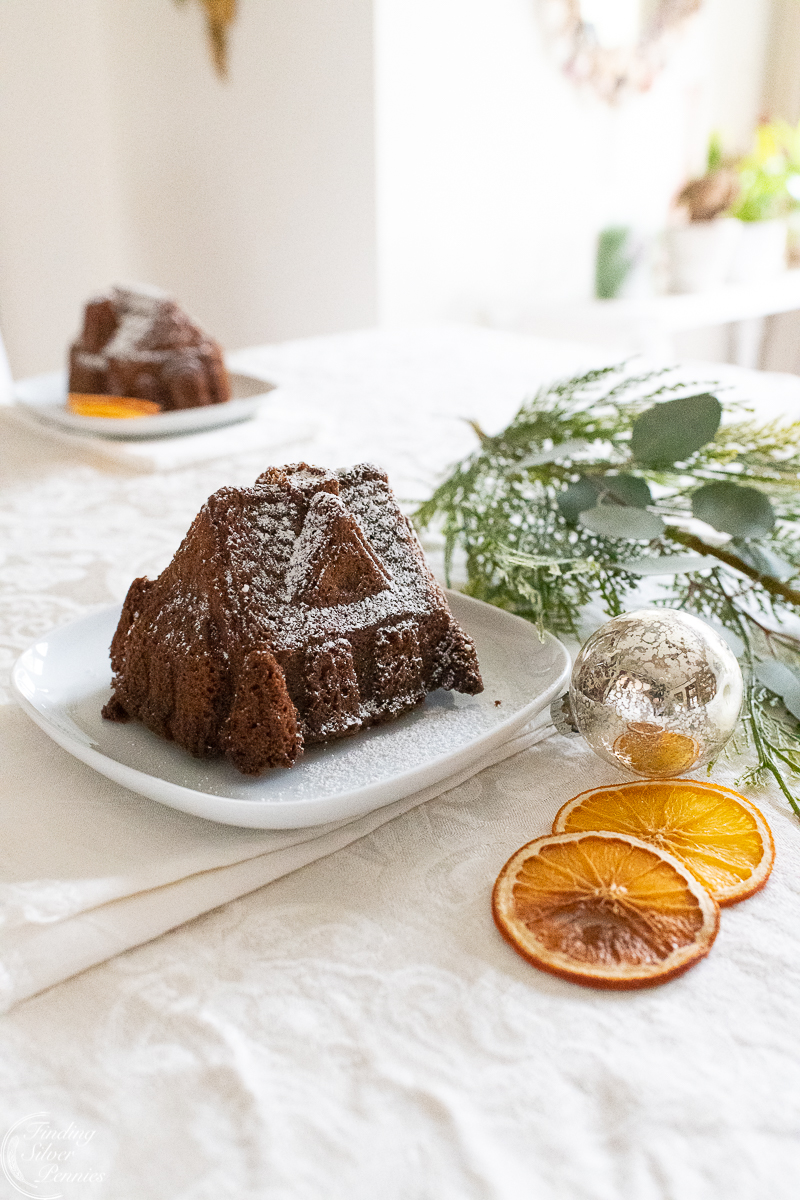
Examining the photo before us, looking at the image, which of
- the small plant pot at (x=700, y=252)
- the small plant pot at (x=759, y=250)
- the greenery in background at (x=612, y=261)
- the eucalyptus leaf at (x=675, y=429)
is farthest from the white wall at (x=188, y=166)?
the eucalyptus leaf at (x=675, y=429)

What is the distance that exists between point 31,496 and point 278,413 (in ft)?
1.53

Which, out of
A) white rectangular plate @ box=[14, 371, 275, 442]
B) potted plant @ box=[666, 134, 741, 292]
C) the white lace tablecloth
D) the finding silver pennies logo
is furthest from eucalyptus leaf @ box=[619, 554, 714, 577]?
potted plant @ box=[666, 134, 741, 292]

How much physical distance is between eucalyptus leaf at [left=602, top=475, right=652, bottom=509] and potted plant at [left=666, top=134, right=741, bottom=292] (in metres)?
2.97

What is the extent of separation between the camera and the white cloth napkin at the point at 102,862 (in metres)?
0.53

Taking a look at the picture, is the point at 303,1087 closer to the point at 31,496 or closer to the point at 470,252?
the point at 31,496

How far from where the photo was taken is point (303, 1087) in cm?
46

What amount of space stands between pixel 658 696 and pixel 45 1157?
42 cm

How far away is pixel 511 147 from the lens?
3.46 meters

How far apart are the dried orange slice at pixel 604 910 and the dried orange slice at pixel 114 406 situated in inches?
48.1

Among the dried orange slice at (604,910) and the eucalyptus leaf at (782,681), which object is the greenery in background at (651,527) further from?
the dried orange slice at (604,910)

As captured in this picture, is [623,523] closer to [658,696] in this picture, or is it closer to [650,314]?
[658,696]

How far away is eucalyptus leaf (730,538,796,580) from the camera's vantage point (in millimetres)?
878

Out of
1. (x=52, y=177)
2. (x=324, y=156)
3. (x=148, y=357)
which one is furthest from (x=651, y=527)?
(x=52, y=177)

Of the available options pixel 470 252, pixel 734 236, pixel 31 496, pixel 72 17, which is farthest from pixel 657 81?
pixel 31 496
